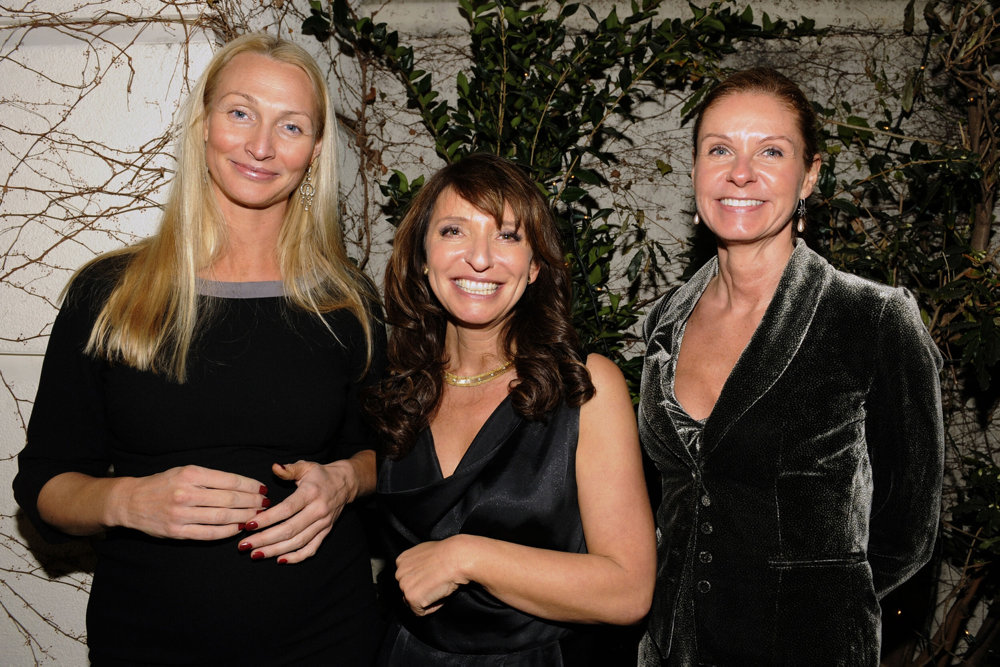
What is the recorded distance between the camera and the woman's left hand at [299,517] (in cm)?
161

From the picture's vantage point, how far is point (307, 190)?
2.00 metres

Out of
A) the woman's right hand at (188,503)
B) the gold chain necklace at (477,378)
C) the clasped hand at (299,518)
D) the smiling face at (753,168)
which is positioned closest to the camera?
the woman's right hand at (188,503)

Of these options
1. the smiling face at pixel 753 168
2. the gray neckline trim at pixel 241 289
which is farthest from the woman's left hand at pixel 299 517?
the smiling face at pixel 753 168

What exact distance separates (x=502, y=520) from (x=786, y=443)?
64cm

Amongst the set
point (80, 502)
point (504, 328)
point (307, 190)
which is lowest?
point (80, 502)

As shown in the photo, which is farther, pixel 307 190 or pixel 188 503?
pixel 307 190

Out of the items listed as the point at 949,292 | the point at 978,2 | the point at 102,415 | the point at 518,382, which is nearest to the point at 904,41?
the point at 978,2

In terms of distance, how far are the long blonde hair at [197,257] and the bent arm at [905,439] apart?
122 centimetres

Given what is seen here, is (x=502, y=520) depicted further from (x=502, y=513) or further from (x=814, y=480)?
(x=814, y=480)

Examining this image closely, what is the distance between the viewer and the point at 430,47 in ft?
11.7

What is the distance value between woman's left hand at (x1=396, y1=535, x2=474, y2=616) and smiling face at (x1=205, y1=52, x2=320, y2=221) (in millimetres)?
939

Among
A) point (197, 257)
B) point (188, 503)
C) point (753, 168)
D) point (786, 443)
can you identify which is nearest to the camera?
point (188, 503)

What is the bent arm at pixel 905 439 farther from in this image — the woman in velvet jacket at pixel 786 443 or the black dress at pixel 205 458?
the black dress at pixel 205 458

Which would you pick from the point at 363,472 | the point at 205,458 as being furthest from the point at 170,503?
the point at 363,472
